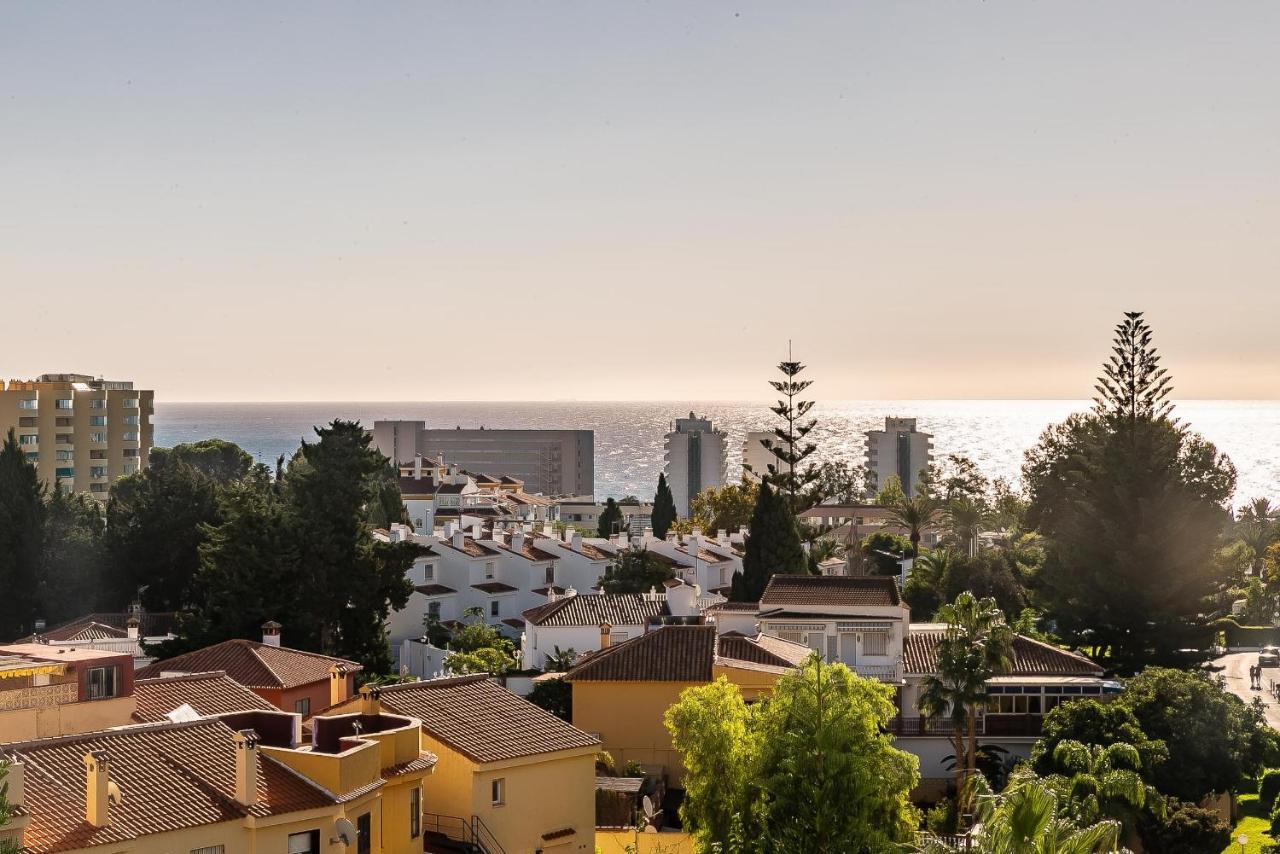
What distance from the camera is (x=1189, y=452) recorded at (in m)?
74.2

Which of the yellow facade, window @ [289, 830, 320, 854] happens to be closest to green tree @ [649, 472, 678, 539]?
the yellow facade

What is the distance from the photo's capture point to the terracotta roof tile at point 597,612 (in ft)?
162

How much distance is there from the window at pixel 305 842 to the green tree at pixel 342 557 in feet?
90.2

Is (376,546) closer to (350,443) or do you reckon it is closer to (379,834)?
(350,443)

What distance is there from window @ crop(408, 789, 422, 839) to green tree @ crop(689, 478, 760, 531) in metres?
69.1

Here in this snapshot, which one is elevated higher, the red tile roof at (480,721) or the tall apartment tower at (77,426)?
the tall apartment tower at (77,426)

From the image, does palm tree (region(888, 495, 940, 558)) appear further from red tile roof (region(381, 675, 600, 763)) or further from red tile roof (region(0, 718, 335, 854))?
red tile roof (region(0, 718, 335, 854))

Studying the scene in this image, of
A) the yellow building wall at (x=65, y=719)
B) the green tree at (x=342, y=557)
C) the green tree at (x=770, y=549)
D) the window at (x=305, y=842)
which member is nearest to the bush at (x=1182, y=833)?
the window at (x=305, y=842)

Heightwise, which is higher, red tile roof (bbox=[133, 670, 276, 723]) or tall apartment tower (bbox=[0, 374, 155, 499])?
tall apartment tower (bbox=[0, 374, 155, 499])

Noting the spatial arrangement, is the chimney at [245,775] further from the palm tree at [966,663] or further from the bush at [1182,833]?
the palm tree at [966,663]

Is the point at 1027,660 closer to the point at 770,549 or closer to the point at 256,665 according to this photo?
the point at 770,549

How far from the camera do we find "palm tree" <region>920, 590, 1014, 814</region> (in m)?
38.2

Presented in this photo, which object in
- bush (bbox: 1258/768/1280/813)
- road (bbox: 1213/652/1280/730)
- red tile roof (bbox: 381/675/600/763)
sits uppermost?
red tile roof (bbox: 381/675/600/763)

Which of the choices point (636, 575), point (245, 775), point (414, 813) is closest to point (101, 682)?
point (414, 813)
